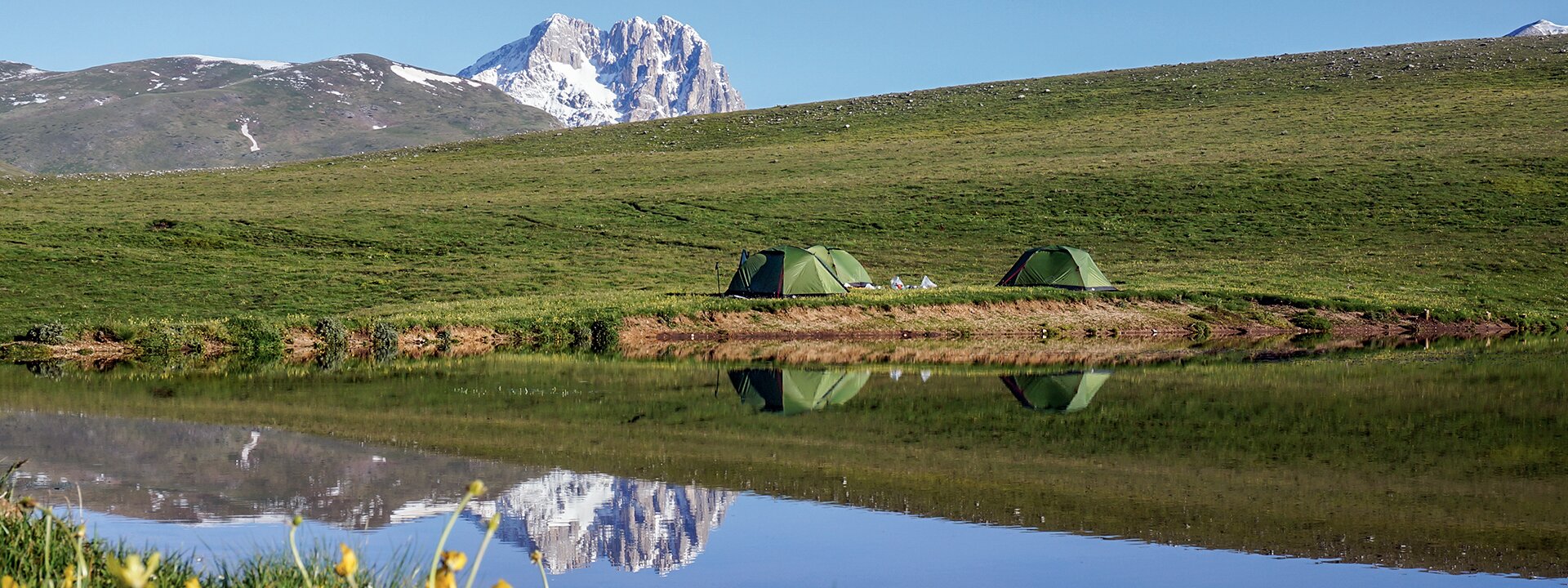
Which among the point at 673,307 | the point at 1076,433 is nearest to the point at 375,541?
the point at 1076,433

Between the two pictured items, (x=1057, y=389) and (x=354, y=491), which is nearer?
(x=354, y=491)

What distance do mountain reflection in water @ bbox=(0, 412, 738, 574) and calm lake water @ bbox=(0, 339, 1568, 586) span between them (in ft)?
0.19

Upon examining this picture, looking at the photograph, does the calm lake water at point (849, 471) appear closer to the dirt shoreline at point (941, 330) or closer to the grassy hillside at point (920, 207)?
the dirt shoreline at point (941, 330)

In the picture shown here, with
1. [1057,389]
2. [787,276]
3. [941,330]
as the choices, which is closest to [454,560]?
[1057,389]

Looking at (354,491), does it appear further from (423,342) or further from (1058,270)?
(1058,270)

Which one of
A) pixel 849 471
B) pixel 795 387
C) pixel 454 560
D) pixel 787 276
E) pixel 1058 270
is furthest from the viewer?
pixel 1058 270

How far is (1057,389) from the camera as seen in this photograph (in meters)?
26.5

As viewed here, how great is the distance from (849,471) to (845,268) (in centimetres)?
3265

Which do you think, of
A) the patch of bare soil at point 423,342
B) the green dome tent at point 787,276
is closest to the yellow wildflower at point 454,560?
the patch of bare soil at point 423,342

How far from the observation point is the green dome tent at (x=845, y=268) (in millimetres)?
48625

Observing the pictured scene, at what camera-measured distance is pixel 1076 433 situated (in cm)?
2016

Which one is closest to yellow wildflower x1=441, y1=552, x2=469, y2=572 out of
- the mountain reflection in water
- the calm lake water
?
the calm lake water

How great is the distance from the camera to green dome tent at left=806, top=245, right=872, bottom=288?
48625mm

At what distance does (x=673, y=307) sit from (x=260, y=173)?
206ft
